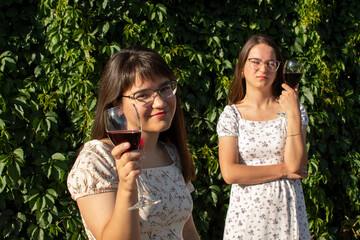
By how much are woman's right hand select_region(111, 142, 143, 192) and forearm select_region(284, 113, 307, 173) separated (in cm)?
155

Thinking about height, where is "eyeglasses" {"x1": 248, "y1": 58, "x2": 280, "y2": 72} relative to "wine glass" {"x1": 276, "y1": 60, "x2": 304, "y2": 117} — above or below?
above

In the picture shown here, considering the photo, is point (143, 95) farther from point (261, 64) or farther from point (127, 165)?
point (261, 64)

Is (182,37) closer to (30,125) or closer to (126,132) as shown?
(30,125)

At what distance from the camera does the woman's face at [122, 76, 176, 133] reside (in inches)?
67.6

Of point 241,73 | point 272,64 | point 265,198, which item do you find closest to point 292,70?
point 272,64

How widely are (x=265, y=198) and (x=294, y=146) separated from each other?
1.19ft

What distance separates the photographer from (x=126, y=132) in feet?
4.53

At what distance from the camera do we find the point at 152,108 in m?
1.72

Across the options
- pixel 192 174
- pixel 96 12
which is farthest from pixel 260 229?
pixel 96 12

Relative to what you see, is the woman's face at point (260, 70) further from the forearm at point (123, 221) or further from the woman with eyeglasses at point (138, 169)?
the forearm at point (123, 221)

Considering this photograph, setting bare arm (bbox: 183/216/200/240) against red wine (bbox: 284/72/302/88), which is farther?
red wine (bbox: 284/72/302/88)

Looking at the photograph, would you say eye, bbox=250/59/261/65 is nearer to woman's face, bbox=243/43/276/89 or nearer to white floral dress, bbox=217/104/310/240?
woman's face, bbox=243/43/276/89

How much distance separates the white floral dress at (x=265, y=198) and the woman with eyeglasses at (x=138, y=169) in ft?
2.59

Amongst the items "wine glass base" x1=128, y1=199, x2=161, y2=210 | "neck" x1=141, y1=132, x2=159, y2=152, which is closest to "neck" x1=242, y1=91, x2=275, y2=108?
"neck" x1=141, y1=132, x2=159, y2=152
